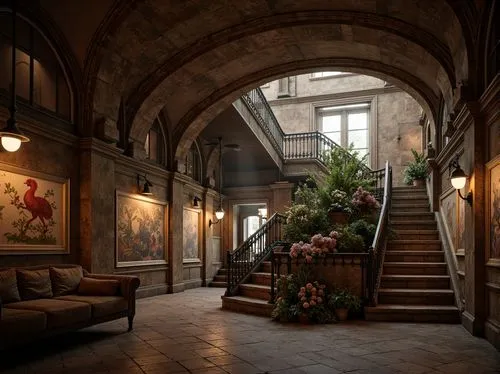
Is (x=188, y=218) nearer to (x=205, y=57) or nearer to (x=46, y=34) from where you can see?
(x=205, y=57)

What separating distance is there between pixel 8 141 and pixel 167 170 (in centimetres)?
607

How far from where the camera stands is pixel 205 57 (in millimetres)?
8914

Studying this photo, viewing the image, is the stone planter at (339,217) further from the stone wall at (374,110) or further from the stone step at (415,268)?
the stone wall at (374,110)

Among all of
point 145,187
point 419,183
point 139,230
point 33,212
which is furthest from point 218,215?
point 33,212

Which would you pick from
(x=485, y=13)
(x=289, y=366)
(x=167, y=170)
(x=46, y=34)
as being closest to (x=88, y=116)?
(x=46, y=34)

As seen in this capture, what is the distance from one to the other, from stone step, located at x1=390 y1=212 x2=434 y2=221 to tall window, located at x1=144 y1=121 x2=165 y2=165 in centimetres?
563

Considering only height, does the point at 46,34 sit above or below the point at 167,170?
above

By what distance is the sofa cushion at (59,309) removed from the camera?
4.85 metres

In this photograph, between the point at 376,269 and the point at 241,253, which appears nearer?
the point at 376,269

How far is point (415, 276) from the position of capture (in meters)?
7.81

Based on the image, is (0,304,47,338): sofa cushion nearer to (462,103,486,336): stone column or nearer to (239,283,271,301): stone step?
(239,283,271,301): stone step

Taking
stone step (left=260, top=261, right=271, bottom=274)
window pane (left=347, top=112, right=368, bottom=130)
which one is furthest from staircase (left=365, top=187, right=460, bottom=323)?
window pane (left=347, top=112, right=368, bottom=130)

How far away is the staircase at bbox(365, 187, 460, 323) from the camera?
6.79 m

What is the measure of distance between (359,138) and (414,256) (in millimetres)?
9932
